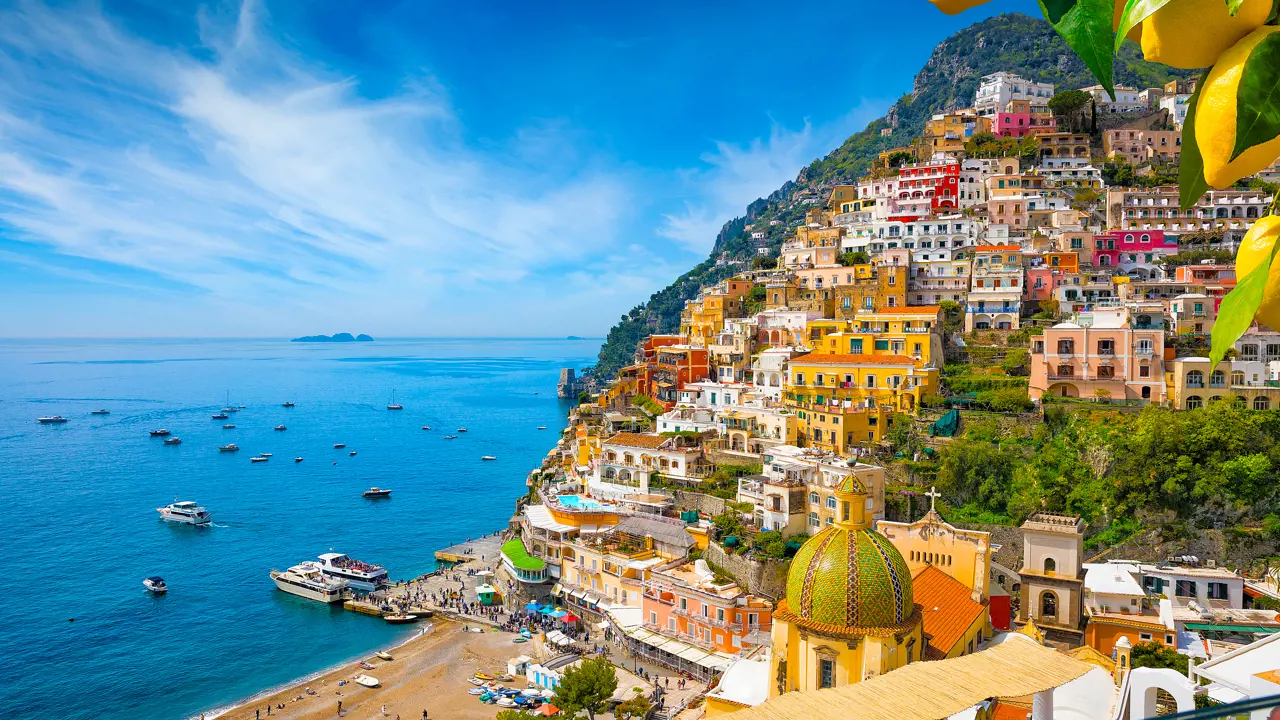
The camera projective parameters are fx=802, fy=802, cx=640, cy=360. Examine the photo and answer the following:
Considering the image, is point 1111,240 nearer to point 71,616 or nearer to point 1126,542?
point 1126,542

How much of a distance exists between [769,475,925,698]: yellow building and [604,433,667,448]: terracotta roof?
1782cm

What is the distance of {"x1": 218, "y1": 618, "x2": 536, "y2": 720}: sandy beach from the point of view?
27.0 meters

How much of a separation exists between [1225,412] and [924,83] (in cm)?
8839

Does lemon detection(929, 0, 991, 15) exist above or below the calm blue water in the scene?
above

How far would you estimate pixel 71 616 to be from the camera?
3484cm

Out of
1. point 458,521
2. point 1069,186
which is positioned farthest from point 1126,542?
point 458,521

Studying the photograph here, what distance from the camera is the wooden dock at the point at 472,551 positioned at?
43562 mm

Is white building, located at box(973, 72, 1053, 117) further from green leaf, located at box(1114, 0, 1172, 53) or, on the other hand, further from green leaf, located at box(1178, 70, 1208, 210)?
green leaf, located at box(1114, 0, 1172, 53)

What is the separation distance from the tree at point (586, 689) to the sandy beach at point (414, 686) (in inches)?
230

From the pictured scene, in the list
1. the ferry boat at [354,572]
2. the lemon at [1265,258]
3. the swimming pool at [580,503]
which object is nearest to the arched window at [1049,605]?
the swimming pool at [580,503]

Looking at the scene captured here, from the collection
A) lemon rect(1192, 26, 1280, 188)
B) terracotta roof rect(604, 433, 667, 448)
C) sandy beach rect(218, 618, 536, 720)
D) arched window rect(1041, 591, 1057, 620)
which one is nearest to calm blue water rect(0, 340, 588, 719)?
sandy beach rect(218, 618, 536, 720)

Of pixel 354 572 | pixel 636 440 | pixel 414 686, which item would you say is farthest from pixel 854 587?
pixel 354 572

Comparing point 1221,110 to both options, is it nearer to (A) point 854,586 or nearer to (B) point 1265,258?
(B) point 1265,258

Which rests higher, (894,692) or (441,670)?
(894,692)
